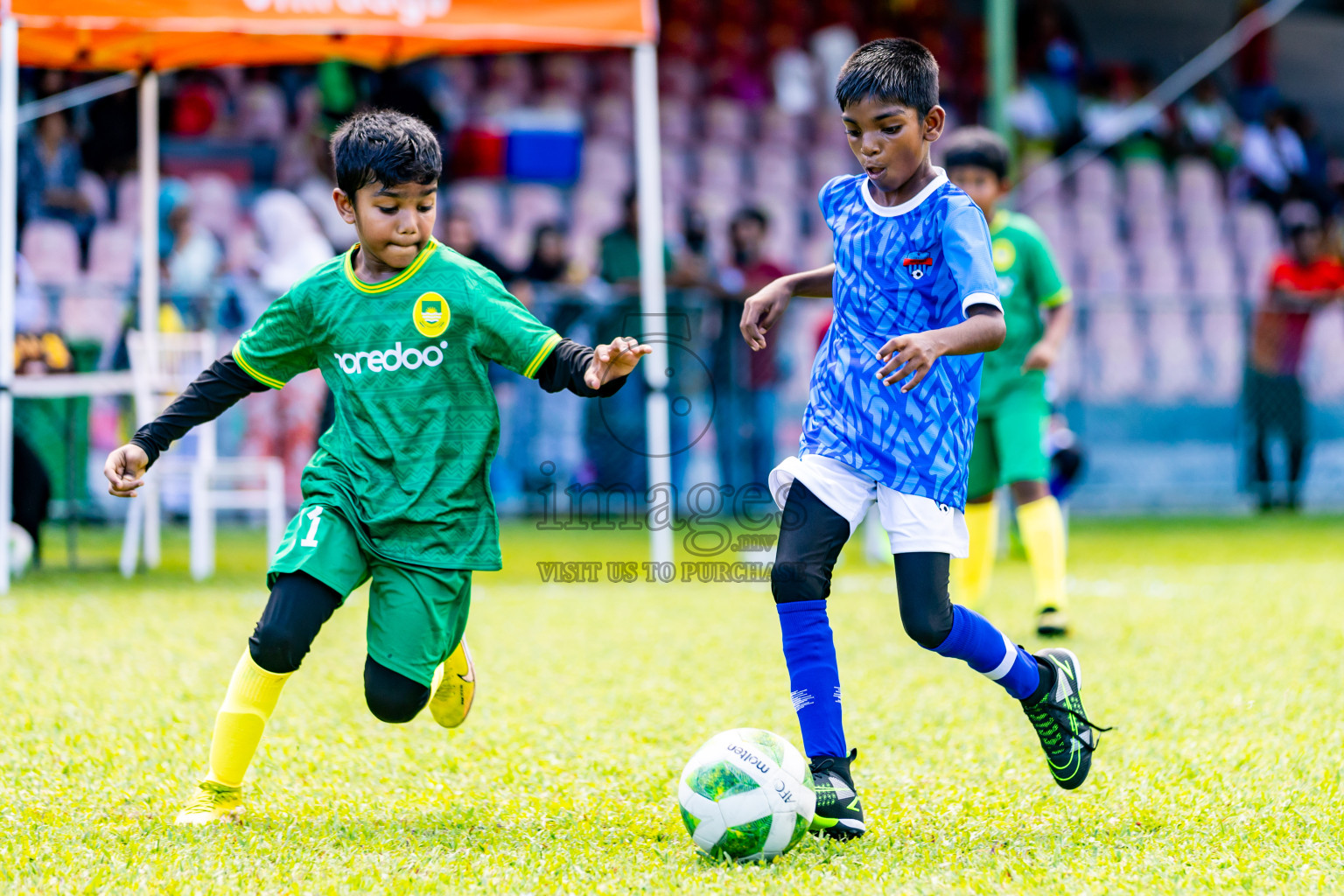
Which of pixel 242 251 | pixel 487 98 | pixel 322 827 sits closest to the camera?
pixel 322 827

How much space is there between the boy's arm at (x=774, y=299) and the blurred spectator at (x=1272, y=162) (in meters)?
13.9

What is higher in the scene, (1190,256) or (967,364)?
(1190,256)

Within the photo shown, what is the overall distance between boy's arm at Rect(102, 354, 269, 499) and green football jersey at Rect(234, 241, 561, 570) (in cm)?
13

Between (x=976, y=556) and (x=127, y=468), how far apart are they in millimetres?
3867

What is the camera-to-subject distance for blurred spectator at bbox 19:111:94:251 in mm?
10320

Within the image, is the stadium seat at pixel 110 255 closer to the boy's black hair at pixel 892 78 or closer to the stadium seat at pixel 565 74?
the stadium seat at pixel 565 74

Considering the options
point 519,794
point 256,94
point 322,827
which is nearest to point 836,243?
point 519,794

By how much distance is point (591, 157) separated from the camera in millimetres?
13680

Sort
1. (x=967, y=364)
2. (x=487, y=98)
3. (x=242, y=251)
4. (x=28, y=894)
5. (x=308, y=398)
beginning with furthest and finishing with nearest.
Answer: (x=487, y=98), (x=242, y=251), (x=308, y=398), (x=967, y=364), (x=28, y=894)

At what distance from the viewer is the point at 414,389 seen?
3.42m

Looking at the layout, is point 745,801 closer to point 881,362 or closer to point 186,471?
point 881,362

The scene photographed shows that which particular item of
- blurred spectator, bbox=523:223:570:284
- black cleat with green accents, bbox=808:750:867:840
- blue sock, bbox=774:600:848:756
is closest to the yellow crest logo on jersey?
blue sock, bbox=774:600:848:756

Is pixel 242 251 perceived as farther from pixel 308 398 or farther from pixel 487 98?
pixel 487 98

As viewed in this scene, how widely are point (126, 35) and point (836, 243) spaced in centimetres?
574
